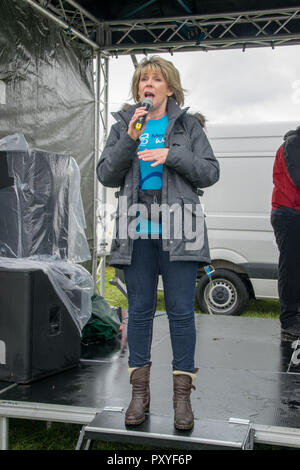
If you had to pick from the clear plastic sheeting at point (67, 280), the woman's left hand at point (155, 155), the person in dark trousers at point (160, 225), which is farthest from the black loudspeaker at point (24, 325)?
the woman's left hand at point (155, 155)

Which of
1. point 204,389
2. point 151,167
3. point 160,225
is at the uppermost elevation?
point 151,167

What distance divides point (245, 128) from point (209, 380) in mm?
4050

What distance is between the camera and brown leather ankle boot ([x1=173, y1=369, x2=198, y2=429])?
2.14 m

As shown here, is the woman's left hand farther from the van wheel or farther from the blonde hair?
the van wheel

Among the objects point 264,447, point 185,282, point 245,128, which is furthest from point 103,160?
point 245,128

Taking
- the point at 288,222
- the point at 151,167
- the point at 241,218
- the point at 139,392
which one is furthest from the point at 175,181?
the point at 241,218

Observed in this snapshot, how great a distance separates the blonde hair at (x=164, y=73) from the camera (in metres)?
2.17

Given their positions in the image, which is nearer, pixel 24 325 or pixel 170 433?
pixel 170 433

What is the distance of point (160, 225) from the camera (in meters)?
2.18

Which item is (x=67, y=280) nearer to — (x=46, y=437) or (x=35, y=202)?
(x=35, y=202)

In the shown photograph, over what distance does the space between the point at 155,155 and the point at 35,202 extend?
1238 millimetres

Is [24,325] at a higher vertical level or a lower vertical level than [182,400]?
higher

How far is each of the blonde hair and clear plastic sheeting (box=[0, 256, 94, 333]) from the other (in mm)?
1186

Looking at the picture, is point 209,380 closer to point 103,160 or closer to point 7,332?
point 7,332
